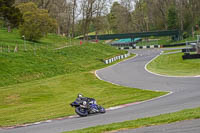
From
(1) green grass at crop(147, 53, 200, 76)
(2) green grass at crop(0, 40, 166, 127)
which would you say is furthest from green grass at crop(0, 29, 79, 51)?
(1) green grass at crop(147, 53, 200, 76)

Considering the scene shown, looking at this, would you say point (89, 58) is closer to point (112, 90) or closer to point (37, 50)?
point (37, 50)

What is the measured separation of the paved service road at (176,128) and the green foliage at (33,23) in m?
49.7

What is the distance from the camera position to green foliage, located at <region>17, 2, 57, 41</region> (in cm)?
5709

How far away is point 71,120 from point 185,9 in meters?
97.9

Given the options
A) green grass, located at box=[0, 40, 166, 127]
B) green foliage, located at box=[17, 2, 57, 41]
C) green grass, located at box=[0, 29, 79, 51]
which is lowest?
green grass, located at box=[0, 40, 166, 127]

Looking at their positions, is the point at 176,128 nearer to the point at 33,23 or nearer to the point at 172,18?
the point at 33,23

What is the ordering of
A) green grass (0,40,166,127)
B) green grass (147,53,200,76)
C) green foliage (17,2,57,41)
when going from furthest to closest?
green foliage (17,2,57,41)
green grass (147,53,200,76)
green grass (0,40,166,127)

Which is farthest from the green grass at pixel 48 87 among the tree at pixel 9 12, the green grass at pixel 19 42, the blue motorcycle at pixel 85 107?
the tree at pixel 9 12

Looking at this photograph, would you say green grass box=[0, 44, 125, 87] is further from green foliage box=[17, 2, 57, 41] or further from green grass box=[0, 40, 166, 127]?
green foliage box=[17, 2, 57, 41]

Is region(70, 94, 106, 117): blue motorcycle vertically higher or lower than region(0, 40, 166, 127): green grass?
higher

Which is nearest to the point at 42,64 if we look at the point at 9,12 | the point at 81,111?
the point at 9,12

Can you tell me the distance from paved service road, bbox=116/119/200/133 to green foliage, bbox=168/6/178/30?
97555 mm

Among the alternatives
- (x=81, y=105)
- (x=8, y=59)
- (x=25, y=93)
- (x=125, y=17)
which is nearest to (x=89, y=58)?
(x=8, y=59)

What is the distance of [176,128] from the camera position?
9.77 meters
